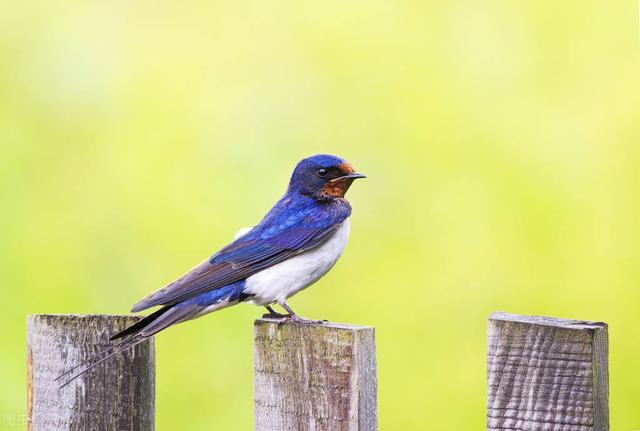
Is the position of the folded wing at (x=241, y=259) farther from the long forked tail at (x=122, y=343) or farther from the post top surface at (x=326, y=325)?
the post top surface at (x=326, y=325)

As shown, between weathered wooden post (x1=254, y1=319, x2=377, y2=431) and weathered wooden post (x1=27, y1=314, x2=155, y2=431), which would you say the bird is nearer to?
weathered wooden post (x1=27, y1=314, x2=155, y2=431)

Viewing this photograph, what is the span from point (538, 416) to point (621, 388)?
3.87 m

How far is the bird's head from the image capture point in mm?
3553

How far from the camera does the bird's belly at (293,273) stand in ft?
10.7

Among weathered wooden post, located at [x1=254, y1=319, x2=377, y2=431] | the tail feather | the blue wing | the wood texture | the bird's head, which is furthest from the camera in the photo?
the bird's head

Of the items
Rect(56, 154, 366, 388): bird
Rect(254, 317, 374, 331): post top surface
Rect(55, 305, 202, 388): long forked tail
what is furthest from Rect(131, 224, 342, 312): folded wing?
Rect(254, 317, 374, 331): post top surface

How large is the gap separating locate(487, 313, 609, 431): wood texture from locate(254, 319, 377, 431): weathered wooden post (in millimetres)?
270

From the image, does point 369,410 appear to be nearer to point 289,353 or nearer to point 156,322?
point 289,353

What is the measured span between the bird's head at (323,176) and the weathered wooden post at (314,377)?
123 cm

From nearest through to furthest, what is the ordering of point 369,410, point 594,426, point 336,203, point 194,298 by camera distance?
point 594,426 < point 369,410 < point 194,298 < point 336,203

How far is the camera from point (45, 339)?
2.57 meters

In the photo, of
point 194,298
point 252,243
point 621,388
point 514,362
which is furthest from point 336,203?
point 621,388

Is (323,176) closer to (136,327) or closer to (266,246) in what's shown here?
(266,246)

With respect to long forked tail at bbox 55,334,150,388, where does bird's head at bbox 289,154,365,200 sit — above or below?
above
